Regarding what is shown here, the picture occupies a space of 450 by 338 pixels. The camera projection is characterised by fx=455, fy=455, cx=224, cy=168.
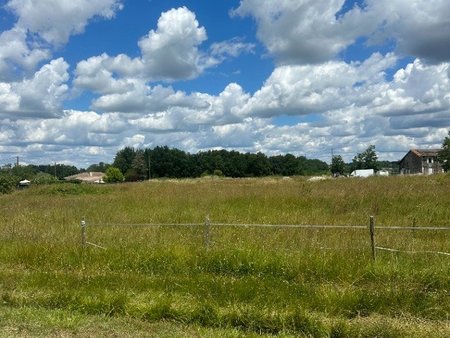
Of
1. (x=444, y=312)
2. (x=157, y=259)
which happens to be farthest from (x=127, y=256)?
(x=444, y=312)

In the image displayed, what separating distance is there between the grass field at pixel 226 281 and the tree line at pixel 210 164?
105931mm

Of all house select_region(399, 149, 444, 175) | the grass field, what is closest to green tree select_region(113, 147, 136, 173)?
house select_region(399, 149, 444, 175)

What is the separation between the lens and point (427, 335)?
5566 mm

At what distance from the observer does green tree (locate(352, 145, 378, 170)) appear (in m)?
112

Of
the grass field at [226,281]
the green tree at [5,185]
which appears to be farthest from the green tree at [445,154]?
the grass field at [226,281]

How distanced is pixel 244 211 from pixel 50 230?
7005 millimetres

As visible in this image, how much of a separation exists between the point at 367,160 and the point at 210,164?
40.7 m

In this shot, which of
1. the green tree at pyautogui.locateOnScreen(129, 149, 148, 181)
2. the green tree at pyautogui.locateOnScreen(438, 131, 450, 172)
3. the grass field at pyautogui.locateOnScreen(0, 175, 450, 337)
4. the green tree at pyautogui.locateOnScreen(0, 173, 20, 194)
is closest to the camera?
the grass field at pyautogui.locateOnScreen(0, 175, 450, 337)

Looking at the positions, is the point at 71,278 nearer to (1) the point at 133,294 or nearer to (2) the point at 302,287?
(1) the point at 133,294

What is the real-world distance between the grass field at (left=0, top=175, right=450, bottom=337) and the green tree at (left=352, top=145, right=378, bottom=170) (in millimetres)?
101471

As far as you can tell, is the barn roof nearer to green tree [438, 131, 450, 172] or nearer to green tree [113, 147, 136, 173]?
green tree [438, 131, 450, 172]

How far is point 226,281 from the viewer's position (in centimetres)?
795

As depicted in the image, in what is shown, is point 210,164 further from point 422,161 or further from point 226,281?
point 226,281

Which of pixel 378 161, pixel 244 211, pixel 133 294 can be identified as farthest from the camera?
pixel 378 161
